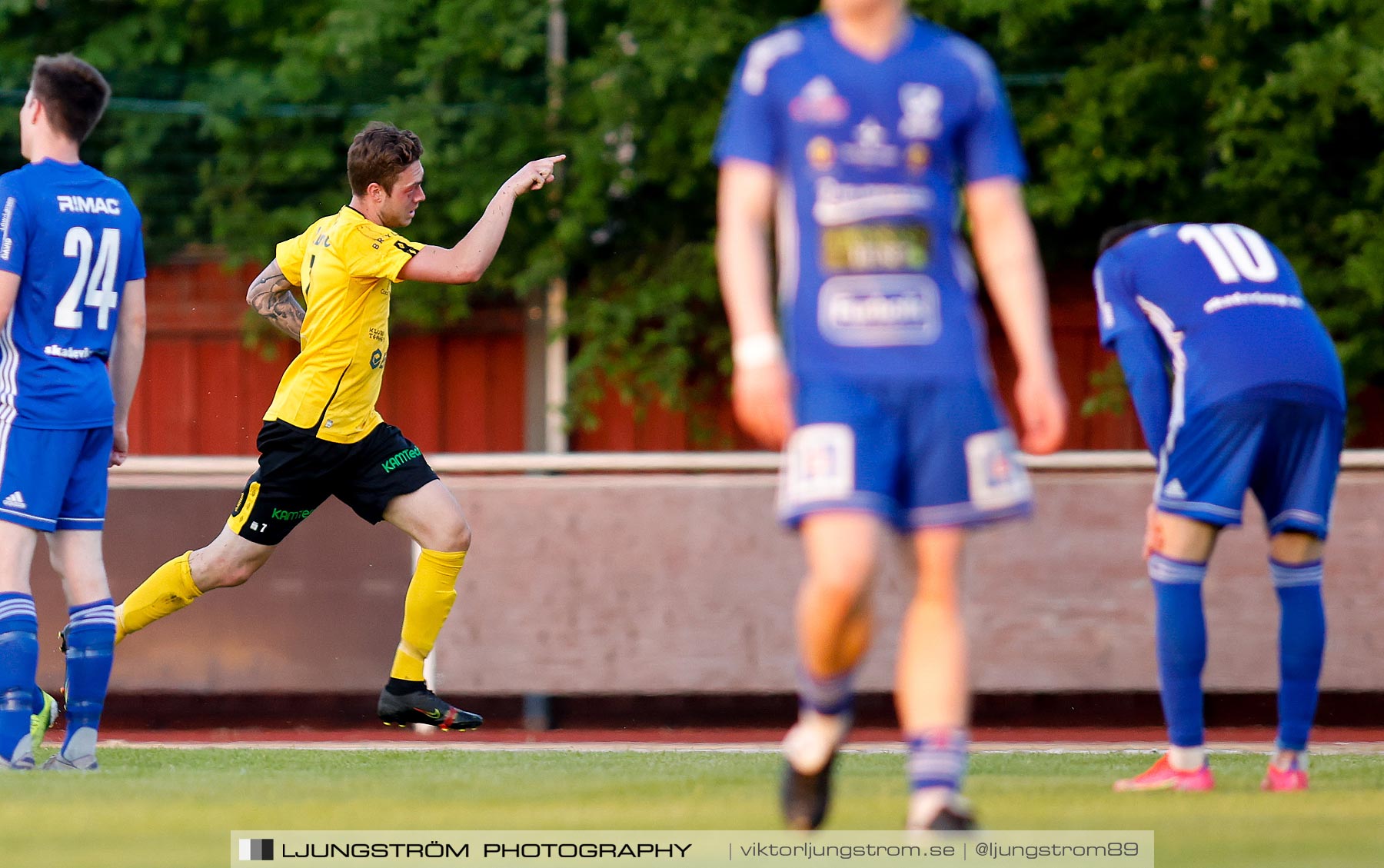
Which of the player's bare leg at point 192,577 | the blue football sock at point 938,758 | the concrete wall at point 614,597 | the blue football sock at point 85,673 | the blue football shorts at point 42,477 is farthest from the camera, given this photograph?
the concrete wall at point 614,597

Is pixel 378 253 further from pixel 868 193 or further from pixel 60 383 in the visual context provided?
pixel 868 193

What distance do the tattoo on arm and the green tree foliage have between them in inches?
181

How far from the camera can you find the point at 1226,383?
191 inches

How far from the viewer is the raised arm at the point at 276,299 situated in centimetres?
631

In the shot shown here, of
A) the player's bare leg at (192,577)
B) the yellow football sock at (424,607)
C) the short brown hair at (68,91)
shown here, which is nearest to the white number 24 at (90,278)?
the short brown hair at (68,91)

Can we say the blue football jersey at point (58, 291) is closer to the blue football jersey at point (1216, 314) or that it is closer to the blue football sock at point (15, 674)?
the blue football sock at point (15, 674)

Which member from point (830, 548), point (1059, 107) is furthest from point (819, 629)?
point (1059, 107)

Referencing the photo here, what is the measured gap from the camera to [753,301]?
328cm

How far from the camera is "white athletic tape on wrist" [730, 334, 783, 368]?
3.17m

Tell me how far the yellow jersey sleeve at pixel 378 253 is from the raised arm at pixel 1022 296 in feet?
9.49

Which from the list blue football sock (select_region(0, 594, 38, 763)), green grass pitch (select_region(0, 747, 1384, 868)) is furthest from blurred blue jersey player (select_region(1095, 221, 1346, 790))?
blue football sock (select_region(0, 594, 38, 763))

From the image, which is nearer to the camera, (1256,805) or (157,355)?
(1256,805)

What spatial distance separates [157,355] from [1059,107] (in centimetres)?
624

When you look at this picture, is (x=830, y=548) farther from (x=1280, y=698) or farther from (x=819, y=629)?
(x=1280, y=698)
